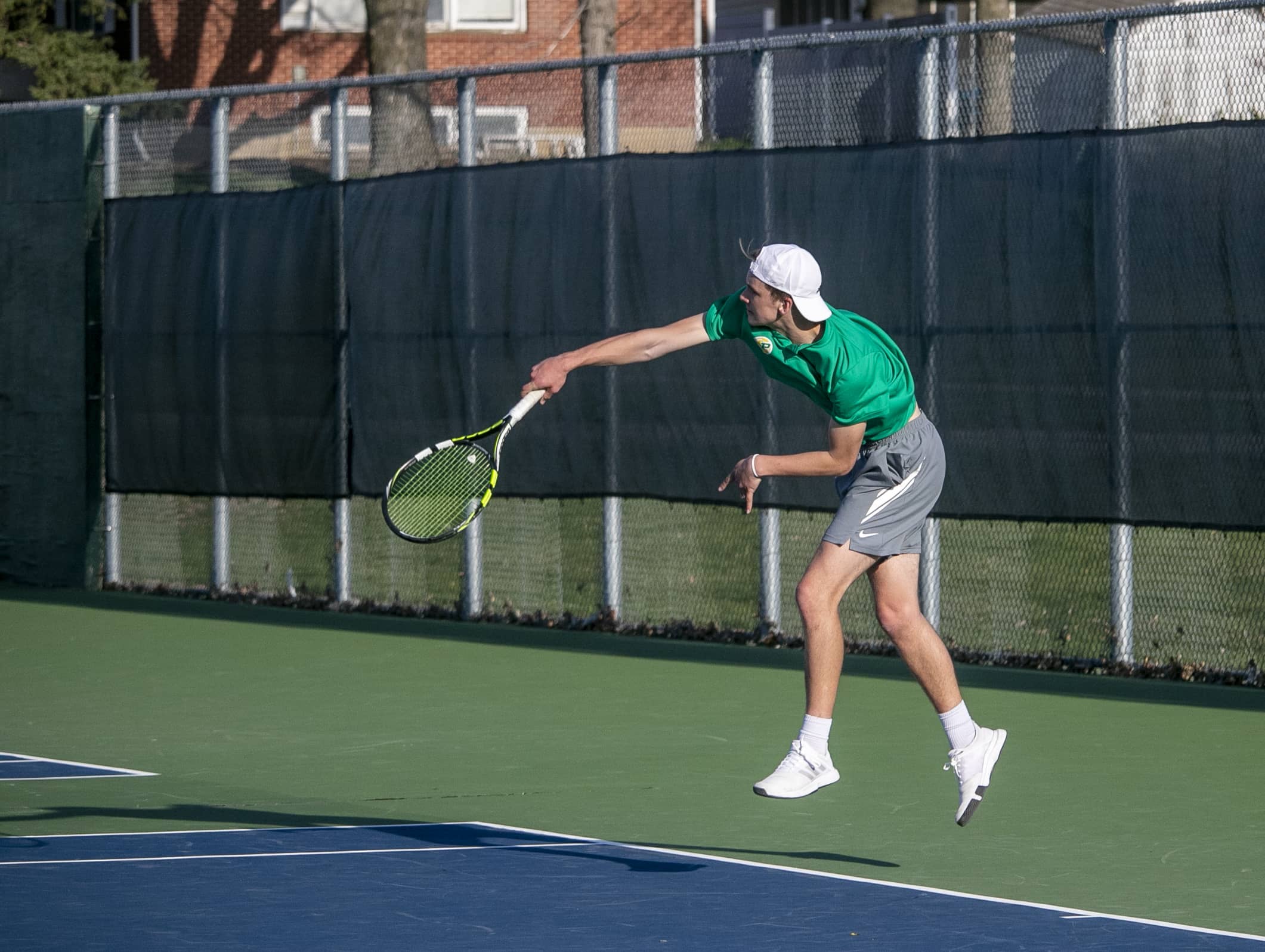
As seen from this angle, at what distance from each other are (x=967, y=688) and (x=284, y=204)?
516 centimetres

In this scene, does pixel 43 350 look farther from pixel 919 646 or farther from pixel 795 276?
pixel 919 646

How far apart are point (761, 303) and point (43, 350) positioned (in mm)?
8835

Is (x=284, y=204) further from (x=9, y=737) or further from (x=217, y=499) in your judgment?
(x=9, y=737)

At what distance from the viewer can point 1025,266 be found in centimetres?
1000

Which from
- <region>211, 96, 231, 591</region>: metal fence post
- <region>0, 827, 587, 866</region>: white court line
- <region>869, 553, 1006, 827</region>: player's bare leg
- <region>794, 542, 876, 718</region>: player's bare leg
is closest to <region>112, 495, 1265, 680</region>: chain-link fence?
<region>211, 96, 231, 591</region>: metal fence post

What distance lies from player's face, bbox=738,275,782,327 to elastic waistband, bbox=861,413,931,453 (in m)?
0.51

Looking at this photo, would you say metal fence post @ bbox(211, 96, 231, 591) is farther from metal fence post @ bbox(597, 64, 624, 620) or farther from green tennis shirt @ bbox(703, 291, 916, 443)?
green tennis shirt @ bbox(703, 291, 916, 443)

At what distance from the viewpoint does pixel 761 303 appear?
6.52 m

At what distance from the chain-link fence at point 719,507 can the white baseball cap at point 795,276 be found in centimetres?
359

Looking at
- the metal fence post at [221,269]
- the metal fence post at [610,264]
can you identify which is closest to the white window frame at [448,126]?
the metal fence post at [610,264]

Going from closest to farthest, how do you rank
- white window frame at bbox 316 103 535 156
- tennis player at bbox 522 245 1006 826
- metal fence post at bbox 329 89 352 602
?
tennis player at bbox 522 245 1006 826 → white window frame at bbox 316 103 535 156 → metal fence post at bbox 329 89 352 602

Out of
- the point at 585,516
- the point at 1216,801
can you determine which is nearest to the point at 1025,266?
the point at 1216,801

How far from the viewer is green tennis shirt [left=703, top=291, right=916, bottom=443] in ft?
21.4

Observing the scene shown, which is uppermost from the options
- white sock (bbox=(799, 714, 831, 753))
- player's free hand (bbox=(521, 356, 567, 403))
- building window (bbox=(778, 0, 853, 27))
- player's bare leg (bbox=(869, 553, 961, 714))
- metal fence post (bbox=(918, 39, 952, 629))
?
building window (bbox=(778, 0, 853, 27))
